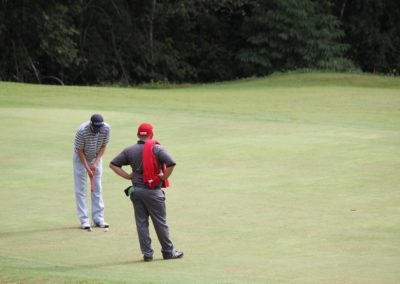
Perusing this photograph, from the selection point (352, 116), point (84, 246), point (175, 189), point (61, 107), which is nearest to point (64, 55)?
point (61, 107)

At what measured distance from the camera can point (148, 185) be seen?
500 inches

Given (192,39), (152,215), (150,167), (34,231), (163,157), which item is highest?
(192,39)

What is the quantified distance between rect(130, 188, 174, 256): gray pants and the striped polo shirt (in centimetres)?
260

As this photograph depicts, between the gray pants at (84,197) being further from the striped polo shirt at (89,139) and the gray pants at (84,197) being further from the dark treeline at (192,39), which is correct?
the dark treeline at (192,39)

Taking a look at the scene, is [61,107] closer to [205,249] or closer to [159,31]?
[205,249]

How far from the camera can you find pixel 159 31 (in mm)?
60906

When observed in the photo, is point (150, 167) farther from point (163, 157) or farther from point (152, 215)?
Result: point (152, 215)

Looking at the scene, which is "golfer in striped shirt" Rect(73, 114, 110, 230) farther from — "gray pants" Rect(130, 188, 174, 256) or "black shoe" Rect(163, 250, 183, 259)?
"black shoe" Rect(163, 250, 183, 259)

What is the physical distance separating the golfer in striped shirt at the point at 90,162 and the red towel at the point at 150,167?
246 centimetres

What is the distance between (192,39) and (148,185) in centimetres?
4992

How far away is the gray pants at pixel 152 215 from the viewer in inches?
501

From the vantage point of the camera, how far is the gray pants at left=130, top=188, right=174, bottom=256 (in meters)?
12.7

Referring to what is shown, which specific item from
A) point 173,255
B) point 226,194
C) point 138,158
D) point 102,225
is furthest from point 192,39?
point 173,255

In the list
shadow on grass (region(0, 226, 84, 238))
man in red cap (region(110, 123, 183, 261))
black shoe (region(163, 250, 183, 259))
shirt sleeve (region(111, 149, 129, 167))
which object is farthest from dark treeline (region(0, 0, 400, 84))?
black shoe (region(163, 250, 183, 259))
